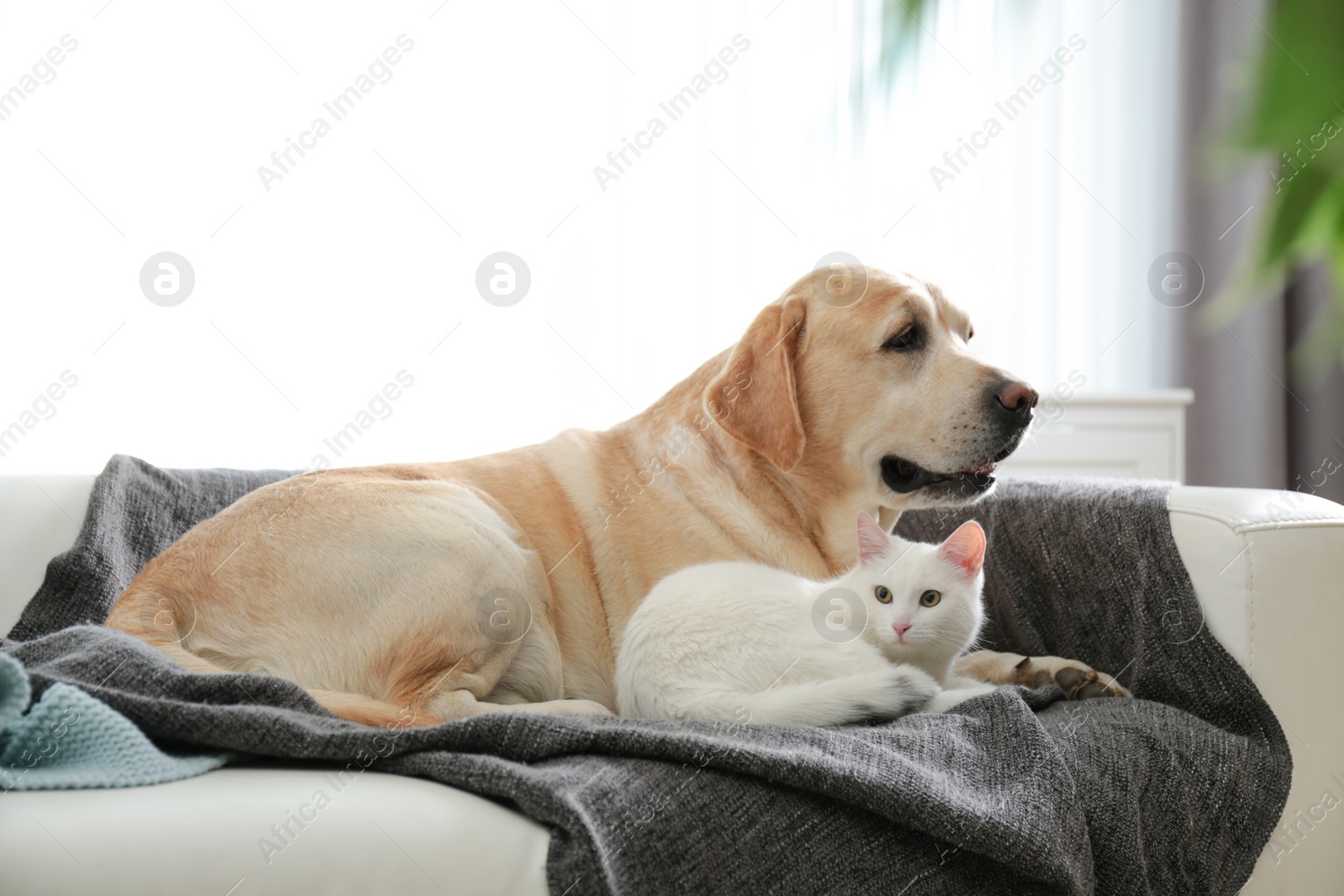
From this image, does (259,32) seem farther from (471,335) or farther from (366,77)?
(471,335)

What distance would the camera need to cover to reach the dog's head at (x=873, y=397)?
5.15 ft

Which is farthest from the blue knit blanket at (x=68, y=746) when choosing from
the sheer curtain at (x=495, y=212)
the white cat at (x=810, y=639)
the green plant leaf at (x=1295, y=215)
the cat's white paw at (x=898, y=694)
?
the sheer curtain at (x=495, y=212)

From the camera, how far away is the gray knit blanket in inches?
36.3

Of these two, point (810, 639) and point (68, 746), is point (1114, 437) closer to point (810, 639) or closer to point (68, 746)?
point (810, 639)

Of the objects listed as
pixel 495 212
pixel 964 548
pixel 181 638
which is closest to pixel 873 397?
pixel 964 548

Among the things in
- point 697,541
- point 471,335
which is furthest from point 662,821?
point 471,335

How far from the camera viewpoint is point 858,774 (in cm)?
97

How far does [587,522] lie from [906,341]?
63 cm

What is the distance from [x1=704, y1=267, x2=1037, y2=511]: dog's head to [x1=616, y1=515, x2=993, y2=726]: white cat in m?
0.21

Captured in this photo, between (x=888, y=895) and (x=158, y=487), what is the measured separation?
1592 mm

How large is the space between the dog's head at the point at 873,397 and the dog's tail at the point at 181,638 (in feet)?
2.37

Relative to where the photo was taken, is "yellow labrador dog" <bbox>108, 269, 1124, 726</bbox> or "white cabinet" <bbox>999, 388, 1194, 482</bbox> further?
"white cabinet" <bbox>999, 388, 1194, 482</bbox>

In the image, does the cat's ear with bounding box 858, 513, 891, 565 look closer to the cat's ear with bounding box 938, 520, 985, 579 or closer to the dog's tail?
the cat's ear with bounding box 938, 520, 985, 579

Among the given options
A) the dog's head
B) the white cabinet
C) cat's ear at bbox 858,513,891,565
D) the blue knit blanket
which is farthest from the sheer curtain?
the blue knit blanket
